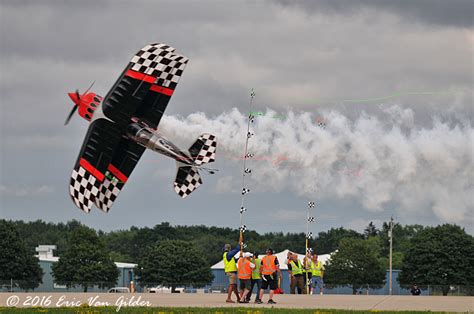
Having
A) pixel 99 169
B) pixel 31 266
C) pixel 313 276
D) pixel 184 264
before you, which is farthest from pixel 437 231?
pixel 99 169

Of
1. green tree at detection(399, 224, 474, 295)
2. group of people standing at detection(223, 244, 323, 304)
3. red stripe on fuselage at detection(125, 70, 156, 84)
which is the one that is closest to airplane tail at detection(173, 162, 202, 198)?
red stripe on fuselage at detection(125, 70, 156, 84)

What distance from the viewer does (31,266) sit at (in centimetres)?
11800

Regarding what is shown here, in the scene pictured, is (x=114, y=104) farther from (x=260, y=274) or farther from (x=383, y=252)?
A: (x=383, y=252)

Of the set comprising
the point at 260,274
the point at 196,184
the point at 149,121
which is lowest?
the point at 260,274

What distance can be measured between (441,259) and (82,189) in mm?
82232

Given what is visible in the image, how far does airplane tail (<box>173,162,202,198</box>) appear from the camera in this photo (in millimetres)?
44531

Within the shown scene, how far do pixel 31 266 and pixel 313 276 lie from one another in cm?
7765

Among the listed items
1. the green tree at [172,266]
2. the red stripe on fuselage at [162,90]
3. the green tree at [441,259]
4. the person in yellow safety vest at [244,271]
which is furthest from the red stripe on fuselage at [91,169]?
the green tree at [172,266]

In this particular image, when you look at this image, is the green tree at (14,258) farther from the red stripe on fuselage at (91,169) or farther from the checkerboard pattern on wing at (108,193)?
the red stripe on fuselage at (91,169)

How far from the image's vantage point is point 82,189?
139 ft

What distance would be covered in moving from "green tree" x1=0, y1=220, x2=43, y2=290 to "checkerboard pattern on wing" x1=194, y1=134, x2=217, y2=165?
245ft

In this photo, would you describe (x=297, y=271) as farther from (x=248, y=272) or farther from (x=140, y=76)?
(x=140, y=76)

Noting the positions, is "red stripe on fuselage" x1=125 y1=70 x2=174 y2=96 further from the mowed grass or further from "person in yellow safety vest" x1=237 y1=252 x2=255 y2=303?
A: the mowed grass

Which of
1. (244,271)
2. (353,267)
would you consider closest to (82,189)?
(244,271)
